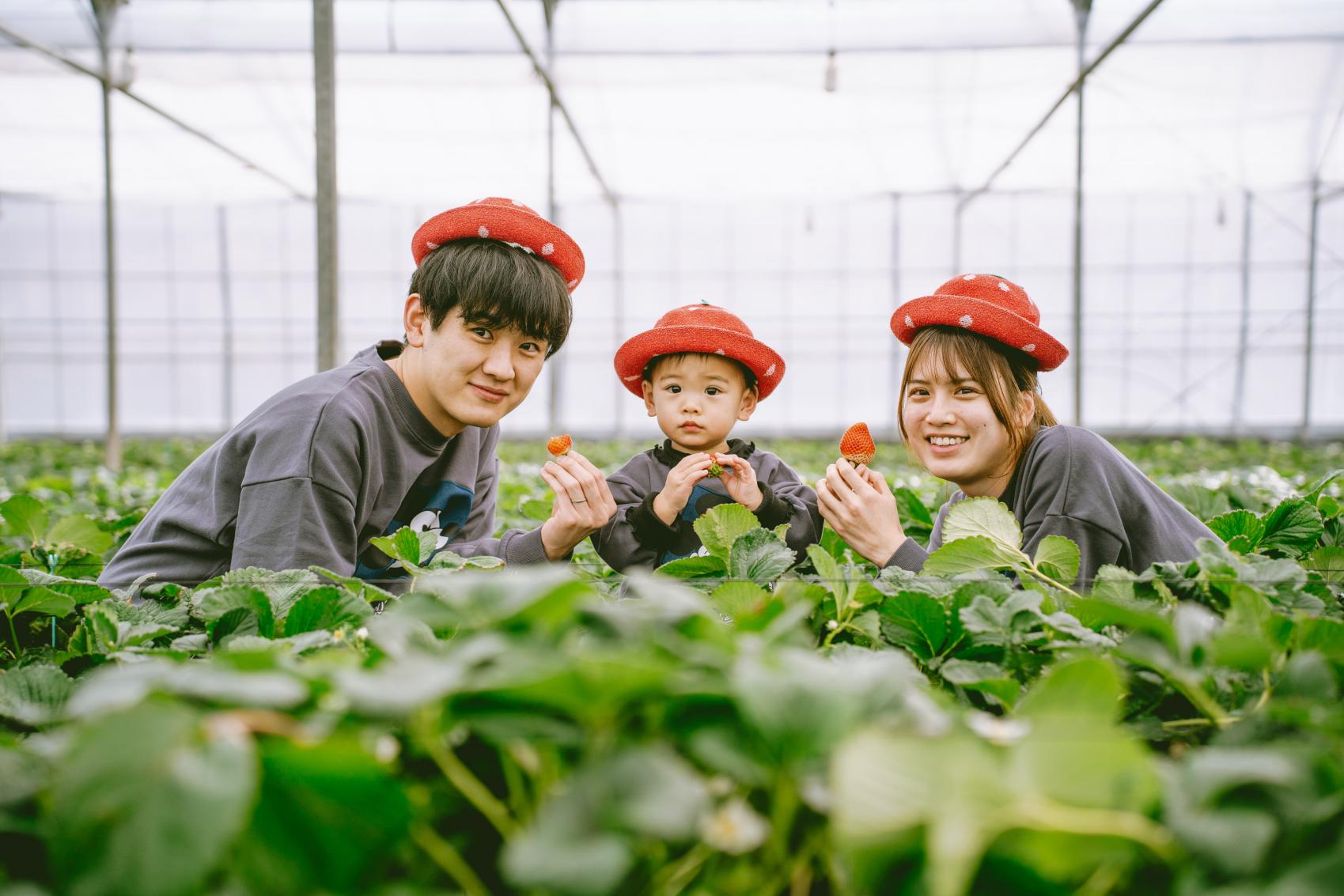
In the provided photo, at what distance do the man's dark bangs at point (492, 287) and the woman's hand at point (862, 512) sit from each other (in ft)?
2.30

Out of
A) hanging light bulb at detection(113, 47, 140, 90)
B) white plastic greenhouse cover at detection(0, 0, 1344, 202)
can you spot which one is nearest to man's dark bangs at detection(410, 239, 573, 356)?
hanging light bulb at detection(113, 47, 140, 90)

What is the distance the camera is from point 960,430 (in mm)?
1759

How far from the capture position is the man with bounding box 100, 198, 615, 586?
1578 millimetres

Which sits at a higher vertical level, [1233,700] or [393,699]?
[393,699]

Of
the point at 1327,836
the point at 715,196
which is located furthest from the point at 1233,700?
the point at 715,196

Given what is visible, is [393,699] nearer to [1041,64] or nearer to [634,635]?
[634,635]

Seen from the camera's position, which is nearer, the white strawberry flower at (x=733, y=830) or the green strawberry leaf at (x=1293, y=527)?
the white strawberry flower at (x=733, y=830)

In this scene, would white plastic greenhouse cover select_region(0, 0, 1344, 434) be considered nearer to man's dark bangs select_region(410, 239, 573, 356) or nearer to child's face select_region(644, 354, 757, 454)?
A: child's face select_region(644, 354, 757, 454)

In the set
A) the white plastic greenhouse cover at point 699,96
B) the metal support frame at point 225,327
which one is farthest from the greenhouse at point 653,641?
the metal support frame at point 225,327

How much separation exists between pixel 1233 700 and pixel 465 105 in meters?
13.6

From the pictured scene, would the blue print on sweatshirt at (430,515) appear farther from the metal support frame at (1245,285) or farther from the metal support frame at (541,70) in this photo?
the metal support frame at (1245,285)

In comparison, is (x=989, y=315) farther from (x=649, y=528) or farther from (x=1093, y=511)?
(x=649, y=528)

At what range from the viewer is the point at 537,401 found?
682 inches

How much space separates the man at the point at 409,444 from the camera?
158 centimetres
